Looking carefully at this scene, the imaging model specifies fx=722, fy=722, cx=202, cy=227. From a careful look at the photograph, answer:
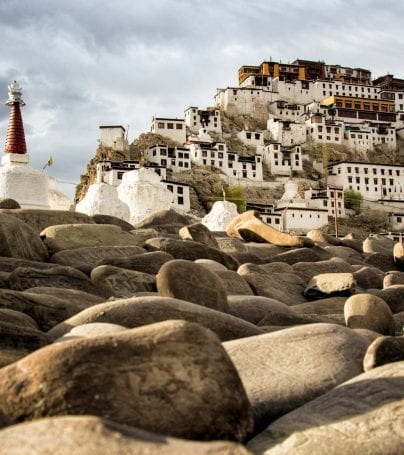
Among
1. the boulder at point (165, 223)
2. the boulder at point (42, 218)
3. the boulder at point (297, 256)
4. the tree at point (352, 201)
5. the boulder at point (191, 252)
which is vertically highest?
the boulder at point (42, 218)

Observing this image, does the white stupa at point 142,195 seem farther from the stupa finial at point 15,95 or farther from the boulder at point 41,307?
the boulder at point 41,307

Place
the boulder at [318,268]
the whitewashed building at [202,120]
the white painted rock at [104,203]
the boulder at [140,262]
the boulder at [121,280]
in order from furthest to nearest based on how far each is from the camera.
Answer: the whitewashed building at [202,120]
the white painted rock at [104,203]
the boulder at [318,268]
the boulder at [140,262]
the boulder at [121,280]

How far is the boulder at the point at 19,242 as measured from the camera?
1216 centimetres

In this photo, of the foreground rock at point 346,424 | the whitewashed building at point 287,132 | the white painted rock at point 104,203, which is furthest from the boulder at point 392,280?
the whitewashed building at point 287,132

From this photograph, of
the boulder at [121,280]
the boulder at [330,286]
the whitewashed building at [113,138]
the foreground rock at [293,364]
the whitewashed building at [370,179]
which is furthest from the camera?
the whitewashed building at [370,179]

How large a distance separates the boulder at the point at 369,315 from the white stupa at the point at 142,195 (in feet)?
71.3

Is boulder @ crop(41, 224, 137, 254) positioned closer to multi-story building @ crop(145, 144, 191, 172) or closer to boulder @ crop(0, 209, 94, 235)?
boulder @ crop(0, 209, 94, 235)

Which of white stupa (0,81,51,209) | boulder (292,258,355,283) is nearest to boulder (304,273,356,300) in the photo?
boulder (292,258,355,283)

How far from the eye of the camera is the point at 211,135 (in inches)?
3967

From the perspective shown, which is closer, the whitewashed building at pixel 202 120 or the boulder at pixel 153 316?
the boulder at pixel 153 316

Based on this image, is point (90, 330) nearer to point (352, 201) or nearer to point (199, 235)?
point (199, 235)

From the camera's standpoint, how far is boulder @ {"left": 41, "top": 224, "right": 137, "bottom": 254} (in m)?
13.6

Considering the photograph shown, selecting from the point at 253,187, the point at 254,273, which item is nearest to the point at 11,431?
the point at 254,273

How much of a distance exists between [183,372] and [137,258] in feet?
26.1
